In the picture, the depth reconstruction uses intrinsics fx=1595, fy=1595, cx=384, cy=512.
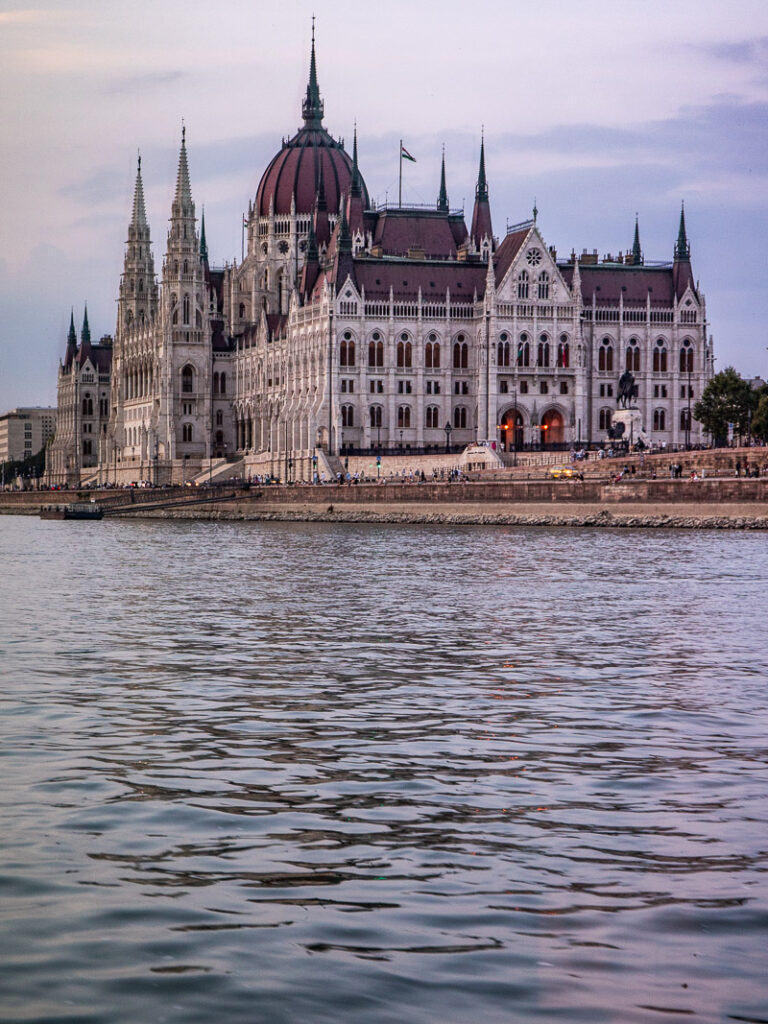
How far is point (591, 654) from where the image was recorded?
25.5m

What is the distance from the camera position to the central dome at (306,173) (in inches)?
6811

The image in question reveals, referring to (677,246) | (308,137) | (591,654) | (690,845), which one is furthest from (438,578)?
(308,137)

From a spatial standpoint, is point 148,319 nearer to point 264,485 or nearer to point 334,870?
point 264,485

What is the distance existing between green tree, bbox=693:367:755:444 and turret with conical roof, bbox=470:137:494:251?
112 feet

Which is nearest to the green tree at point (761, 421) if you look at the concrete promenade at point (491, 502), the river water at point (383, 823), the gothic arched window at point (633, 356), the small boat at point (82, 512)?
the concrete promenade at point (491, 502)

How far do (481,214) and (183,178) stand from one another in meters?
36.2

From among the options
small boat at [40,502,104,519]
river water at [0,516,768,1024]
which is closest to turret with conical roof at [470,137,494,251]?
small boat at [40,502,104,519]

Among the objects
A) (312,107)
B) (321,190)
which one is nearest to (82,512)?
(321,190)

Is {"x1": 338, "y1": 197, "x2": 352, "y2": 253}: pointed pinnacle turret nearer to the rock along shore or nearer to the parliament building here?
the parliament building

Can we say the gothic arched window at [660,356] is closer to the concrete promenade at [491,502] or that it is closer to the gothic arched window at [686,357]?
the gothic arched window at [686,357]

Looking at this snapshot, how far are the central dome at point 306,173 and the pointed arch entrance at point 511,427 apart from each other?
42.0 meters

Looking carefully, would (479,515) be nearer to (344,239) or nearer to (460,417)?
(460,417)

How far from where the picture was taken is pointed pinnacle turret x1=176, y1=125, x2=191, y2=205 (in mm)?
172000

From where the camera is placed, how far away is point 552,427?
14025 cm
